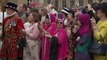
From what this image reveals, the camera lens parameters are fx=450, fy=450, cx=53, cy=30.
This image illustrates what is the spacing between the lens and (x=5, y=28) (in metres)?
9.88

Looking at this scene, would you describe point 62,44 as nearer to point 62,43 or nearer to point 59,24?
point 62,43

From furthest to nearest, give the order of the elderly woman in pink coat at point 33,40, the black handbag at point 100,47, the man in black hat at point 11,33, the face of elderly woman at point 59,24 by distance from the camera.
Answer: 1. the face of elderly woman at point 59,24
2. the elderly woman in pink coat at point 33,40
3. the man in black hat at point 11,33
4. the black handbag at point 100,47

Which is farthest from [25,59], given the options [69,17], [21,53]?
[69,17]

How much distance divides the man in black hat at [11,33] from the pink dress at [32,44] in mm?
267

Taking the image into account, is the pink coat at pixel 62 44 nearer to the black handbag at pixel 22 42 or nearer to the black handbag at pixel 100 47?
Answer: the black handbag at pixel 22 42

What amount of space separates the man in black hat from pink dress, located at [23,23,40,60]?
267 millimetres

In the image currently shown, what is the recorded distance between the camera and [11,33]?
9.84 m

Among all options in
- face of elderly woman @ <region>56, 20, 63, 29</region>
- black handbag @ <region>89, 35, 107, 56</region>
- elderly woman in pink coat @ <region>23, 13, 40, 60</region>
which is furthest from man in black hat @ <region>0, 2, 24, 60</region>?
black handbag @ <region>89, 35, 107, 56</region>

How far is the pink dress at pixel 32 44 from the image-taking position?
33.0 feet

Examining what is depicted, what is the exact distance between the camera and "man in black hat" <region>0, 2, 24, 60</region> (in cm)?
984

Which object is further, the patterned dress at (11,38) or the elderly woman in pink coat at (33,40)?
the elderly woman in pink coat at (33,40)

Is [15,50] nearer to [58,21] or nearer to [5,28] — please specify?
[5,28]

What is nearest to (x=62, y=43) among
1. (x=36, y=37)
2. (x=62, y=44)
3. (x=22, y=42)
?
(x=62, y=44)

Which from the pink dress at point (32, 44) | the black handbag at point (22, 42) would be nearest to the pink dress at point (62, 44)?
the pink dress at point (32, 44)
